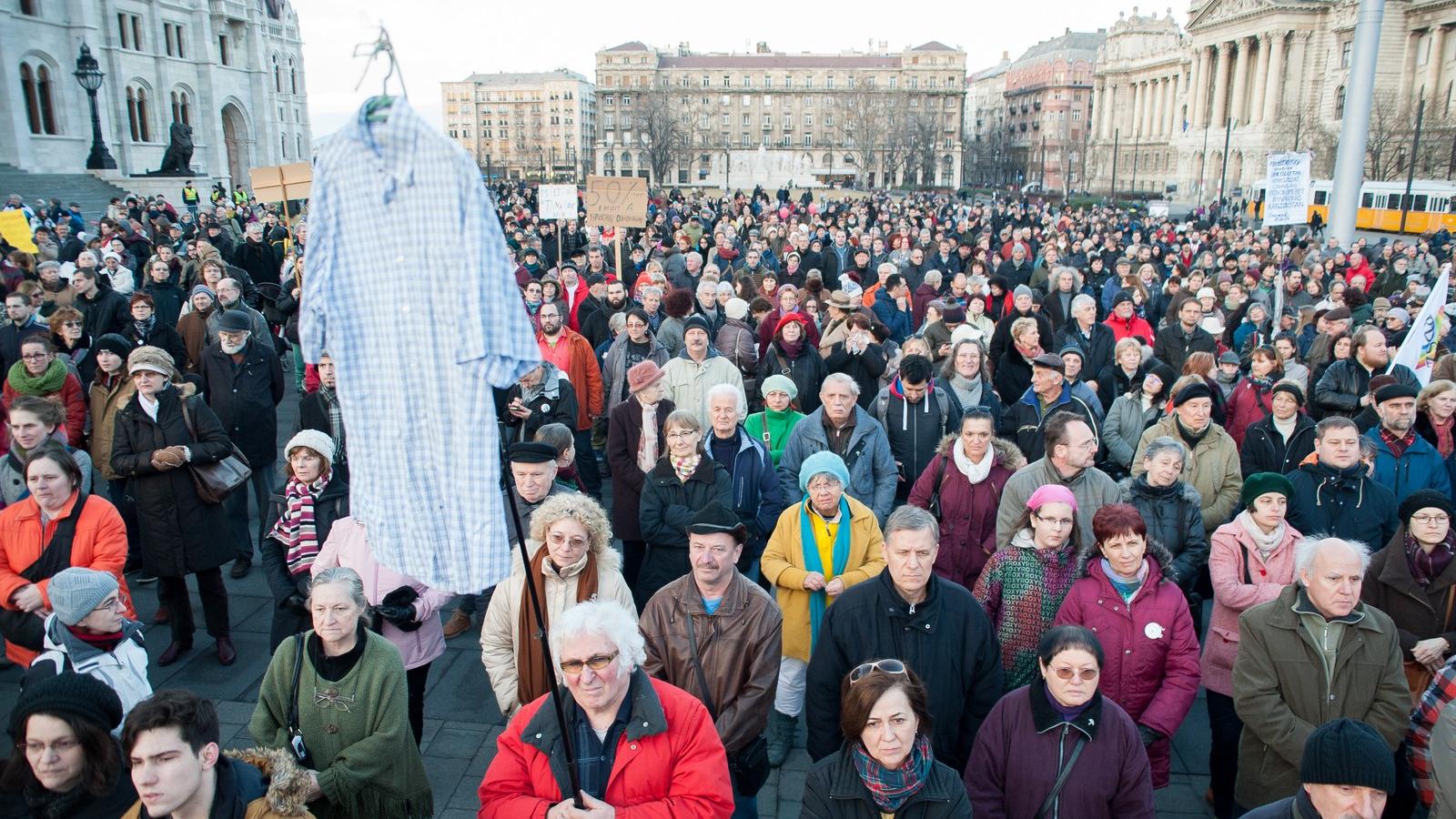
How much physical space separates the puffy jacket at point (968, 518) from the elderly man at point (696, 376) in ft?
7.20

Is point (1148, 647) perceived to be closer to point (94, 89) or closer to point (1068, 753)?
point (1068, 753)

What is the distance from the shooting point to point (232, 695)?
5250 millimetres

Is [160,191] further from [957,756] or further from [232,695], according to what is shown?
[957,756]

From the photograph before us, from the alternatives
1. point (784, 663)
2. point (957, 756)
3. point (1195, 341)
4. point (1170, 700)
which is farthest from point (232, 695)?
point (1195, 341)

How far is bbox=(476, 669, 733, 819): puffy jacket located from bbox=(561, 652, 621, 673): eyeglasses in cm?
18

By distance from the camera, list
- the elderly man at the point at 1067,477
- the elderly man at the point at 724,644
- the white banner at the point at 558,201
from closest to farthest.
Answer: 1. the elderly man at the point at 724,644
2. the elderly man at the point at 1067,477
3. the white banner at the point at 558,201

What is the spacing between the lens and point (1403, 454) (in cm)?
575

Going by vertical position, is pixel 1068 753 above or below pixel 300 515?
below

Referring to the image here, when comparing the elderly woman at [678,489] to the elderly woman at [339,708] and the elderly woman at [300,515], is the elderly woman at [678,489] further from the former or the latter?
the elderly woman at [339,708]

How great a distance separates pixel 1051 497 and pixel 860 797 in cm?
177

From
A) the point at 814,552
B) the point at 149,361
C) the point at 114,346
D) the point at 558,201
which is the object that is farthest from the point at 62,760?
the point at 558,201

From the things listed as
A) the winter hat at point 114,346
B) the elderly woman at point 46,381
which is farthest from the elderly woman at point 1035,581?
the elderly woman at point 46,381

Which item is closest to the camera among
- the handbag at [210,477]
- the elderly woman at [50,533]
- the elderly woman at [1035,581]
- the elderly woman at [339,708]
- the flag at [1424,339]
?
the elderly woman at [339,708]

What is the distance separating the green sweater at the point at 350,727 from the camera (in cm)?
341
